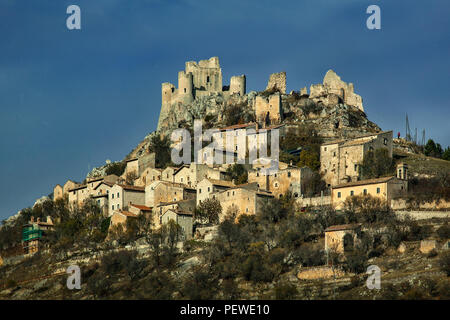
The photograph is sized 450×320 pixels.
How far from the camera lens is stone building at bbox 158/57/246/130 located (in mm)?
127188

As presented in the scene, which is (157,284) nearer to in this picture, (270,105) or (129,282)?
(129,282)

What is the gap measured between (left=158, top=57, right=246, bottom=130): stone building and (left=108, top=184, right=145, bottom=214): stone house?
133 feet

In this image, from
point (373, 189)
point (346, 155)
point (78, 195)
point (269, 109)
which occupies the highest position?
point (269, 109)

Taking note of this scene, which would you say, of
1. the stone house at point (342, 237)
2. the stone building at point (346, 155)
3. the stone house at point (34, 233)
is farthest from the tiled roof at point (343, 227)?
the stone house at point (34, 233)

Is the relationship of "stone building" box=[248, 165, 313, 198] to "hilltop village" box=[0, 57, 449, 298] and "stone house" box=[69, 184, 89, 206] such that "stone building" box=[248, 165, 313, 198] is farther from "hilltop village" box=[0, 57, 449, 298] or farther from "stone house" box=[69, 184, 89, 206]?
"stone house" box=[69, 184, 89, 206]

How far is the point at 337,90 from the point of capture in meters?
117

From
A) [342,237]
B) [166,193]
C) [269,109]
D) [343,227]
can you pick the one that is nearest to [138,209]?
[166,193]

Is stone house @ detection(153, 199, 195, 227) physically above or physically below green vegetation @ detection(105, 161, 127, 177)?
below

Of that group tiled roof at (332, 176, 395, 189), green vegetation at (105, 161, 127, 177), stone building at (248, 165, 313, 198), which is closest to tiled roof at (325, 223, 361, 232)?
tiled roof at (332, 176, 395, 189)

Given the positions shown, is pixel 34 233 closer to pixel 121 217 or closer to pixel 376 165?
pixel 121 217

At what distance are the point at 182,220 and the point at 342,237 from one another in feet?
56.5

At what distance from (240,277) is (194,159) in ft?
121

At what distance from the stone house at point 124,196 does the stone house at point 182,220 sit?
9.34 metres

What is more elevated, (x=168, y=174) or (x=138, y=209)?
(x=168, y=174)
